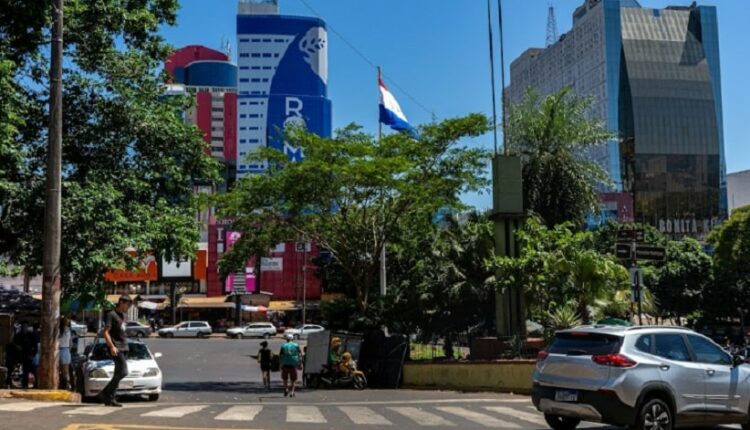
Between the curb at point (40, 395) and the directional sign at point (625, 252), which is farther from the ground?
the directional sign at point (625, 252)

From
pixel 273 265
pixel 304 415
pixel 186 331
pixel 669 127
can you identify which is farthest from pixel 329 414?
pixel 669 127

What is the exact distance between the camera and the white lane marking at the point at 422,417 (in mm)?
13112

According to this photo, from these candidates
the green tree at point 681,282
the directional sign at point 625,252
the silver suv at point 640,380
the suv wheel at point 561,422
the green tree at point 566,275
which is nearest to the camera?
the silver suv at point 640,380

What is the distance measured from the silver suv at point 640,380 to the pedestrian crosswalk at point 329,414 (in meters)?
1.95

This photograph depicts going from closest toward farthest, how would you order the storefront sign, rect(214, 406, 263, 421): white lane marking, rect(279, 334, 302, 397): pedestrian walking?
1. rect(214, 406, 263, 421): white lane marking
2. rect(279, 334, 302, 397): pedestrian walking
3. the storefront sign

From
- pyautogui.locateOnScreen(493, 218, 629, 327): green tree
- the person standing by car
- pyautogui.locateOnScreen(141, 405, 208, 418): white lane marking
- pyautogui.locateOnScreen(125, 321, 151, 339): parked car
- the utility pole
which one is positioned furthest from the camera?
pyautogui.locateOnScreen(125, 321, 151, 339): parked car

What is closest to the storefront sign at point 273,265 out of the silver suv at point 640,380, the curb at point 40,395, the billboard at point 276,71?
the billboard at point 276,71

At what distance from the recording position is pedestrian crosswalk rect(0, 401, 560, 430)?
12.2 meters

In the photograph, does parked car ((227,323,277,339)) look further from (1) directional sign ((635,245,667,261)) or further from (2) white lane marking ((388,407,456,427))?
(2) white lane marking ((388,407,456,427))

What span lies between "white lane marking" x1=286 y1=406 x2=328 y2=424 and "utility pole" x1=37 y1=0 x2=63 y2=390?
4401 mm

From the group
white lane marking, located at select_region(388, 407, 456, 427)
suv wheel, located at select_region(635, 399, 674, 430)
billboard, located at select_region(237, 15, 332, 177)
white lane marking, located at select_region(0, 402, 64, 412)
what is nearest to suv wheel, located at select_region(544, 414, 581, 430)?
suv wheel, located at select_region(635, 399, 674, 430)

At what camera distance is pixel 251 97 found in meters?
118

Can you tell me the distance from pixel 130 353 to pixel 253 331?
4857 centimetres

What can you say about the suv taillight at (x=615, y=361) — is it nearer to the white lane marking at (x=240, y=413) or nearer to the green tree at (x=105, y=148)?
the white lane marking at (x=240, y=413)
